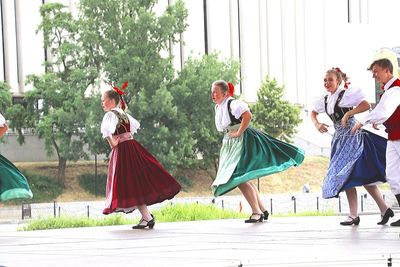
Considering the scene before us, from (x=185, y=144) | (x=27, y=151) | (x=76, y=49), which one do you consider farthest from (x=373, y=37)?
(x=27, y=151)

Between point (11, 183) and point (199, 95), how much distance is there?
37154 mm

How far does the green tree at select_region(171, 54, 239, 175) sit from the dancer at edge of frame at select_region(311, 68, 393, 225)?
1434 inches

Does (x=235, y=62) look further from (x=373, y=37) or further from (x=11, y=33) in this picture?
(x=11, y=33)

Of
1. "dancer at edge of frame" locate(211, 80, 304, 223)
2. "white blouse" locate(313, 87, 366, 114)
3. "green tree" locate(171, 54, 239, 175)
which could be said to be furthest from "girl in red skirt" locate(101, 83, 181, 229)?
"green tree" locate(171, 54, 239, 175)

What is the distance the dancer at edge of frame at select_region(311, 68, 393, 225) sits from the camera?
925 cm

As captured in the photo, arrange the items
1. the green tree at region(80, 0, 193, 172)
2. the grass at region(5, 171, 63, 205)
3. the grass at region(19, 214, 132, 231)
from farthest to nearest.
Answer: the green tree at region(80, 0, 193, 172) < the grass at region(5, 171, 63, 205) < the grass at region(19, 214, 132, 231)

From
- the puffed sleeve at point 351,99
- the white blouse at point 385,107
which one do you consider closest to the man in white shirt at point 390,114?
the white blouse at point 385,107

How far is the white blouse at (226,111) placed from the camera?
1007cm

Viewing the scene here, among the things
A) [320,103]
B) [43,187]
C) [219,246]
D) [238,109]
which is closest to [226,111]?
[238,109]

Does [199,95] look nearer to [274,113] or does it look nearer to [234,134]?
[274,113]

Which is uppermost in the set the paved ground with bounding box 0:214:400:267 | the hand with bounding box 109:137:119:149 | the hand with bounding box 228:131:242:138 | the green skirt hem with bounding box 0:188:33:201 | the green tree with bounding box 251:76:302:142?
the green tree with bounding box 251:76:302:142

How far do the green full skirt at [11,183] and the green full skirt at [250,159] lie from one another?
85.1 inches

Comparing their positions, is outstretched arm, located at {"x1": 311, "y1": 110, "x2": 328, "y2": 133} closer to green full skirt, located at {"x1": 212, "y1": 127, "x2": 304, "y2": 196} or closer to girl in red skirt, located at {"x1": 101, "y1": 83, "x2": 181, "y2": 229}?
green full skirt, located at {"x1": 212, "y1": 127, "x2": 304, "y2": 196}

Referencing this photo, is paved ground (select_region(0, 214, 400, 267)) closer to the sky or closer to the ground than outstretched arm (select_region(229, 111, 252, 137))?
closer to the ground
